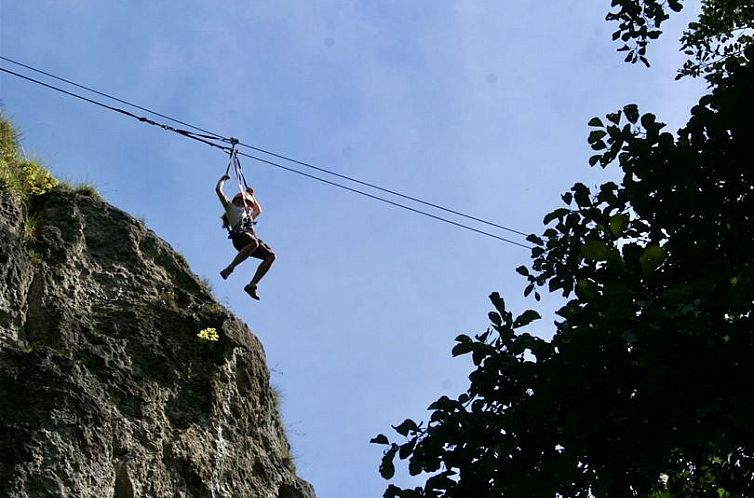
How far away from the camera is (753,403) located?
421 centimetres

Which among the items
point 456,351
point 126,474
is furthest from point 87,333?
point 456,351

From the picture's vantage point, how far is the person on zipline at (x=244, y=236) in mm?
11852

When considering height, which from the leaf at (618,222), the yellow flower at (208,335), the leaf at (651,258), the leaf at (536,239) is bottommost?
the leaf at (651,258)

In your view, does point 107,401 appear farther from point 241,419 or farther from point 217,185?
point 217,185

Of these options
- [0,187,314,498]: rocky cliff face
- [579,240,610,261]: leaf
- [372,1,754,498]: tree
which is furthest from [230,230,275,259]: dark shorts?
[579,240,610,261]: leaf

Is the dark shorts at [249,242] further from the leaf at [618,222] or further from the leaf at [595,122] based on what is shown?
the leaf at [618,222]

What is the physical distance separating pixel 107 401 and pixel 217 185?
3930 millimetres

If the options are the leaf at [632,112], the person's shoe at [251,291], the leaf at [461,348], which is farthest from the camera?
the person's shoe at [251,291]

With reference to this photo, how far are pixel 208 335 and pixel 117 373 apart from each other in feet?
Answer: 4.09

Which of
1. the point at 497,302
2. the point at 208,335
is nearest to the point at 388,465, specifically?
the point at 497,302

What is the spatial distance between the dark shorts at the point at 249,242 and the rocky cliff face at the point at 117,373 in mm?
898

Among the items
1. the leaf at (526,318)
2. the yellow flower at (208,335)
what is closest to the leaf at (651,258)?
the leaf at (526,318)

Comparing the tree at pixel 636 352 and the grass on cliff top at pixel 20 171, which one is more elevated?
the grass on cliff top at pixel 20 171

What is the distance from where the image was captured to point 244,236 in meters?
11.9
